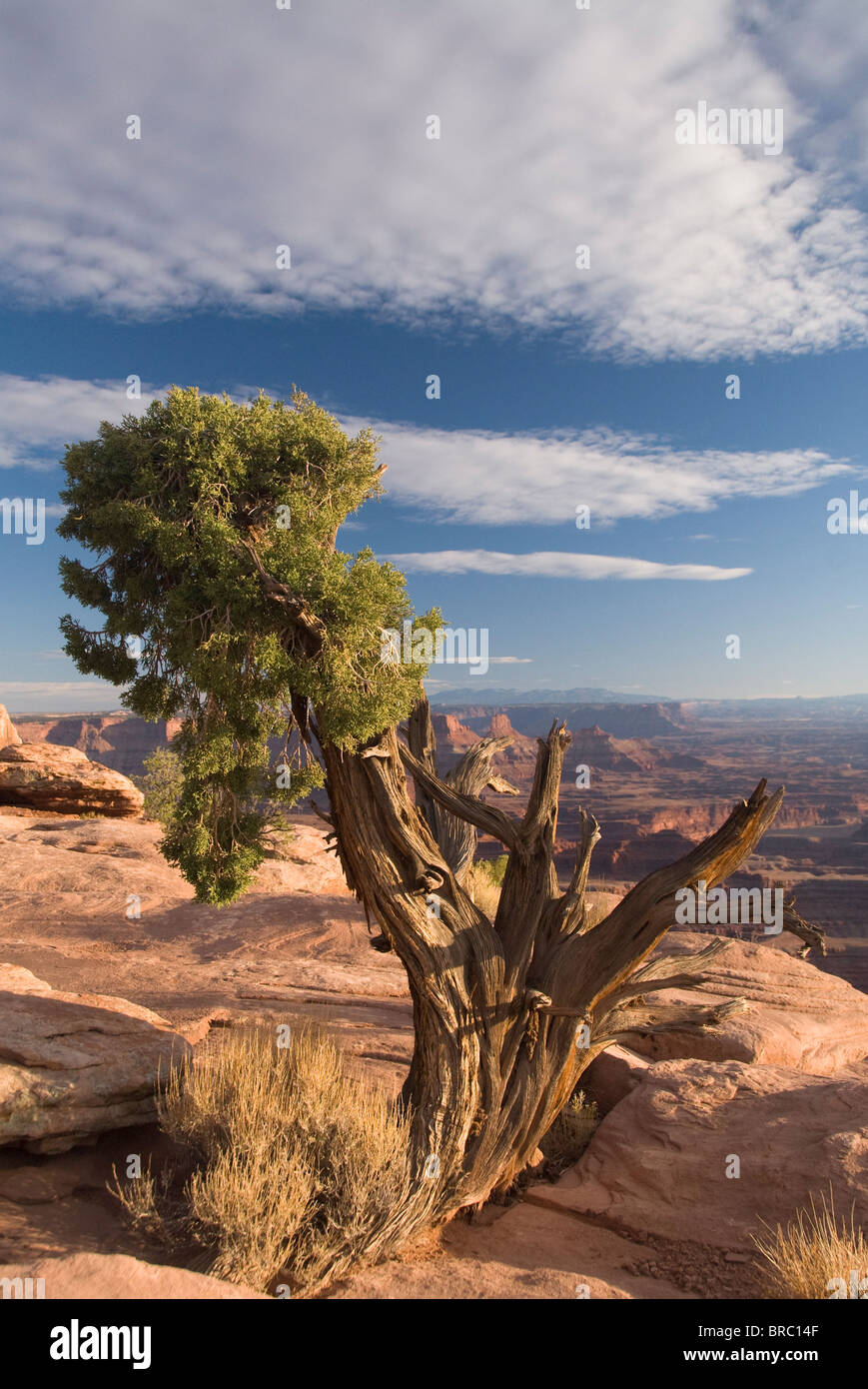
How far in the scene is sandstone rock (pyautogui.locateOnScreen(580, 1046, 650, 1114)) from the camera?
10.4 meters

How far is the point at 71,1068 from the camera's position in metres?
7.69

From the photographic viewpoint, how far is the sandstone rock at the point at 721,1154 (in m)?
7.52

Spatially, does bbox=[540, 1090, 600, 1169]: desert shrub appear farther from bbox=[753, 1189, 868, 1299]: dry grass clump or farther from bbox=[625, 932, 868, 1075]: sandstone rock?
bbox=[753, 1189, 868, 1299]: dry grass clump

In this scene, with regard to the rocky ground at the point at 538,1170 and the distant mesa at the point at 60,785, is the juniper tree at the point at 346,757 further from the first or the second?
the distant mesa at the point at 60,785

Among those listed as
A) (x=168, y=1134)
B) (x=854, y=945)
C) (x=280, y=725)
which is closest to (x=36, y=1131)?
(x=168, y=1134)

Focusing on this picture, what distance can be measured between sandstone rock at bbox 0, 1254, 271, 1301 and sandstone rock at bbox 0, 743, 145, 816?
24585 mm

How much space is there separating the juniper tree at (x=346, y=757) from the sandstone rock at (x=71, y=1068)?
196 cm

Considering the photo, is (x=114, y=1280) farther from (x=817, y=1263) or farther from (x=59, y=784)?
(x=59, y=784)

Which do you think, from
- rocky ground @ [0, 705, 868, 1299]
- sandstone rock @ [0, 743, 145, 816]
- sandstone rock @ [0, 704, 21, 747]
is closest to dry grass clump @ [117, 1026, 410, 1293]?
rocky ground @ [0, 705, 868, 1299]

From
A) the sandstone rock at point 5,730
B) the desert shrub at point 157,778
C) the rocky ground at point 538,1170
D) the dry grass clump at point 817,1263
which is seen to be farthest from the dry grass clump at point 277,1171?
the sandstone rock at point 5,730

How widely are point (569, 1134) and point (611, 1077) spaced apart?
1274 millimetres

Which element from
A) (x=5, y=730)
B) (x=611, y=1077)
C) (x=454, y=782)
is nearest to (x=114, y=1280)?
(x=454, y=782)

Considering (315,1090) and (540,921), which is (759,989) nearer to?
(540,921)

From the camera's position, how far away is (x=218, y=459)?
7.39 metres
